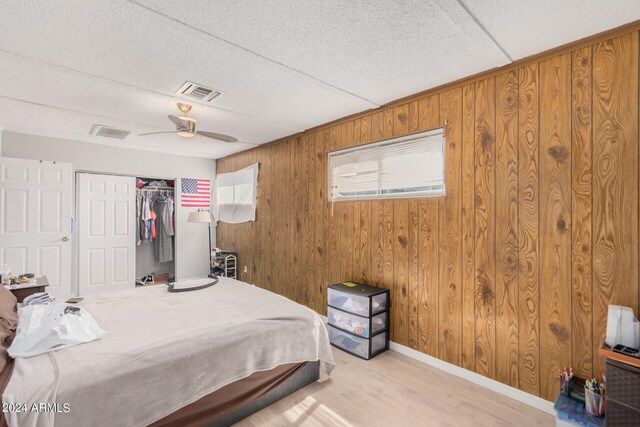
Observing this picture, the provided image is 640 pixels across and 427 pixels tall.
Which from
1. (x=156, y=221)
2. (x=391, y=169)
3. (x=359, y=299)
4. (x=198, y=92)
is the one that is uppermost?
(x=198, y=92)

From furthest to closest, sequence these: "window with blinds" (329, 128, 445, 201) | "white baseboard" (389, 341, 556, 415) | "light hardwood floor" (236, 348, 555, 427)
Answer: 1. "window with blinds" (329, 128, 445, 201)
2. "white baseboard" (389, 341, 556, 415)
3. "light hardwood floor" (236, 348, 555, 427)

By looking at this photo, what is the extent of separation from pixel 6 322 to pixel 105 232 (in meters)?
3.26

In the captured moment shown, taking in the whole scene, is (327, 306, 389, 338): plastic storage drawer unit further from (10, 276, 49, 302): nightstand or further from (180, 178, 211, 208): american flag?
(180, 178, 211, 208): american flag

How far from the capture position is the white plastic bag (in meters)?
1.58

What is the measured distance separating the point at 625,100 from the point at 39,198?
5.82 meters

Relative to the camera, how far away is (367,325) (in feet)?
9.08

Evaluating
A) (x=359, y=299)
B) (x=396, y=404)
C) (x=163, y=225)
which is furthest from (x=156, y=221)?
(x=396, y=404)

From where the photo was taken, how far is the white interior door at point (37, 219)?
12.2ft

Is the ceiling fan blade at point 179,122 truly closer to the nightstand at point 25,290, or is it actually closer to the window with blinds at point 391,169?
the window with blinds at point 391,169

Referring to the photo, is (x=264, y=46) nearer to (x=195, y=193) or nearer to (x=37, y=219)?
(x=37, y=219)

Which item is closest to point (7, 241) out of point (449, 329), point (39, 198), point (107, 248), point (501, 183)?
point (39, 198)

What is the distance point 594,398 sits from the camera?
1.68 meters

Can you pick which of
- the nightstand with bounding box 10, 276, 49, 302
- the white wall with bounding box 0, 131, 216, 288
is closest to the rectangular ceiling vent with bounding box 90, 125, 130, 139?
the white wall with bounding box 0, 131, 216, 288

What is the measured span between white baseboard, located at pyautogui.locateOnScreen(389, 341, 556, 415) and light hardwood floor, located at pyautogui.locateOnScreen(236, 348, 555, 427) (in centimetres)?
4
